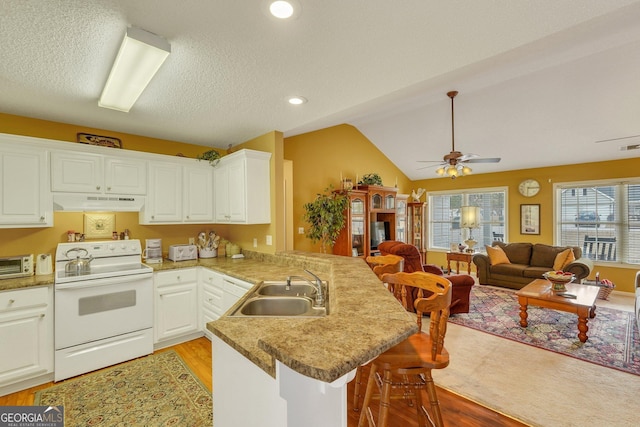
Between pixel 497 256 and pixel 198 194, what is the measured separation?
219 inches

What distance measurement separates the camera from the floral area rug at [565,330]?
283 centimetres

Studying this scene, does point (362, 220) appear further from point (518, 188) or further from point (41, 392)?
point (41, 392)

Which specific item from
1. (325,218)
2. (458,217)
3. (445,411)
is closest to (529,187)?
(458,217)

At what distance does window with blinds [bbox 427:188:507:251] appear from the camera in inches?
257

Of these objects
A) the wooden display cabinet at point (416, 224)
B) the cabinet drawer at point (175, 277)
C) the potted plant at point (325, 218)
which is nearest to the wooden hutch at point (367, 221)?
the potted plant at point (325, 218)

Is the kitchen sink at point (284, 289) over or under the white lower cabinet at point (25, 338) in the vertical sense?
over

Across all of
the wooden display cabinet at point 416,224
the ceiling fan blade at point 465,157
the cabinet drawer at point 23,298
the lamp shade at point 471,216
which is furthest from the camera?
the wooden display cabinet at point 416,224

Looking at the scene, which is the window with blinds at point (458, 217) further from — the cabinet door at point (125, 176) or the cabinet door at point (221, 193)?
the cabinet door at point (125, 176)

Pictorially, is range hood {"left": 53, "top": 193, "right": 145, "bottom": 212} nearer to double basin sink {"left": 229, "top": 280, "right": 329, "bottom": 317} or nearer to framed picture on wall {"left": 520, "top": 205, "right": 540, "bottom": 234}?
double basin sink {"left": 229, "top": 280, "right": 329, "bottom": 317}

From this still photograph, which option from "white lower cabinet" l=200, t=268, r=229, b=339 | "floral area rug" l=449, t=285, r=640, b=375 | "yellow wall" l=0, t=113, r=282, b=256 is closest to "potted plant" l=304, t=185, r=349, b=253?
"yellow wall" l=0, t=113, r=282, b=256

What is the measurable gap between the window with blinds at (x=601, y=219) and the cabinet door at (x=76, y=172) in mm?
7674

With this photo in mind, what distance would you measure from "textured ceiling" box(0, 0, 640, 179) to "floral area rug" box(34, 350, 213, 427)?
2.41 metres

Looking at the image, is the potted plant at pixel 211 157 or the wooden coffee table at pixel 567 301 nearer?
the wooden coffee table at pixel 567 301

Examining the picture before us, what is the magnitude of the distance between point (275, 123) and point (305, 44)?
4.85 feet
